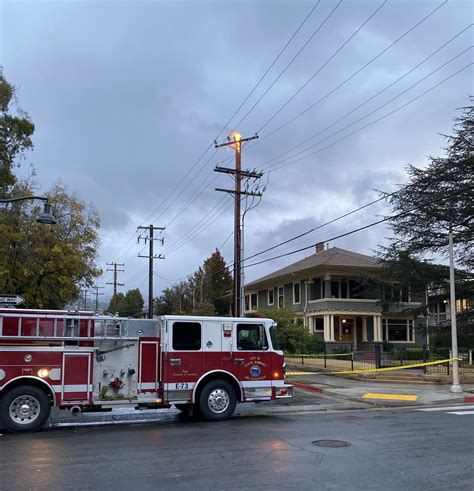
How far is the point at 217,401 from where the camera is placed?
514 inches

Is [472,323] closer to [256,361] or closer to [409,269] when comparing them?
[409,269]

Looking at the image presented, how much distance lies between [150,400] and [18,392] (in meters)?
2.82

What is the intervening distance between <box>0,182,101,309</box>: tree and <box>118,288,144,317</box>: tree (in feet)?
232

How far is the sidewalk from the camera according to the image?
16.8 m

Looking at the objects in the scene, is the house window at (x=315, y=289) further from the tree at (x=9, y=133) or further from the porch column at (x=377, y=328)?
the tree at (x=9, y=133)

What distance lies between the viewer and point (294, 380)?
22172 millimetres

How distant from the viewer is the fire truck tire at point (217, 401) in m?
12.9

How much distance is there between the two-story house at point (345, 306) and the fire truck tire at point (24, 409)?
28871mm

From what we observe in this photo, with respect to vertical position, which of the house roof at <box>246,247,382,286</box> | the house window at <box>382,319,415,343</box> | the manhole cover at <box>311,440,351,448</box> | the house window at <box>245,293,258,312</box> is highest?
the house roof at <box>246,247,382,286</box>

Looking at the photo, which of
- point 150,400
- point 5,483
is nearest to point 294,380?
point 150,400

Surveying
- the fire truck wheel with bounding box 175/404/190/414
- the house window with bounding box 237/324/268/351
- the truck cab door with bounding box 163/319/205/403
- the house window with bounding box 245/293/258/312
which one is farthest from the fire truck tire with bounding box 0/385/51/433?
the house window with bounding box 245/293/258/312

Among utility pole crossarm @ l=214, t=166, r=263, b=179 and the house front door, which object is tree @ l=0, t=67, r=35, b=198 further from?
the house front door

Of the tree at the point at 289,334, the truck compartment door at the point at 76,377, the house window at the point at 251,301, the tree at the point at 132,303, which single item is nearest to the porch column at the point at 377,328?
the tree at the point at 289,334

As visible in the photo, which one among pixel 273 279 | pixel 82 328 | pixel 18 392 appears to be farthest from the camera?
pixel 273 279
